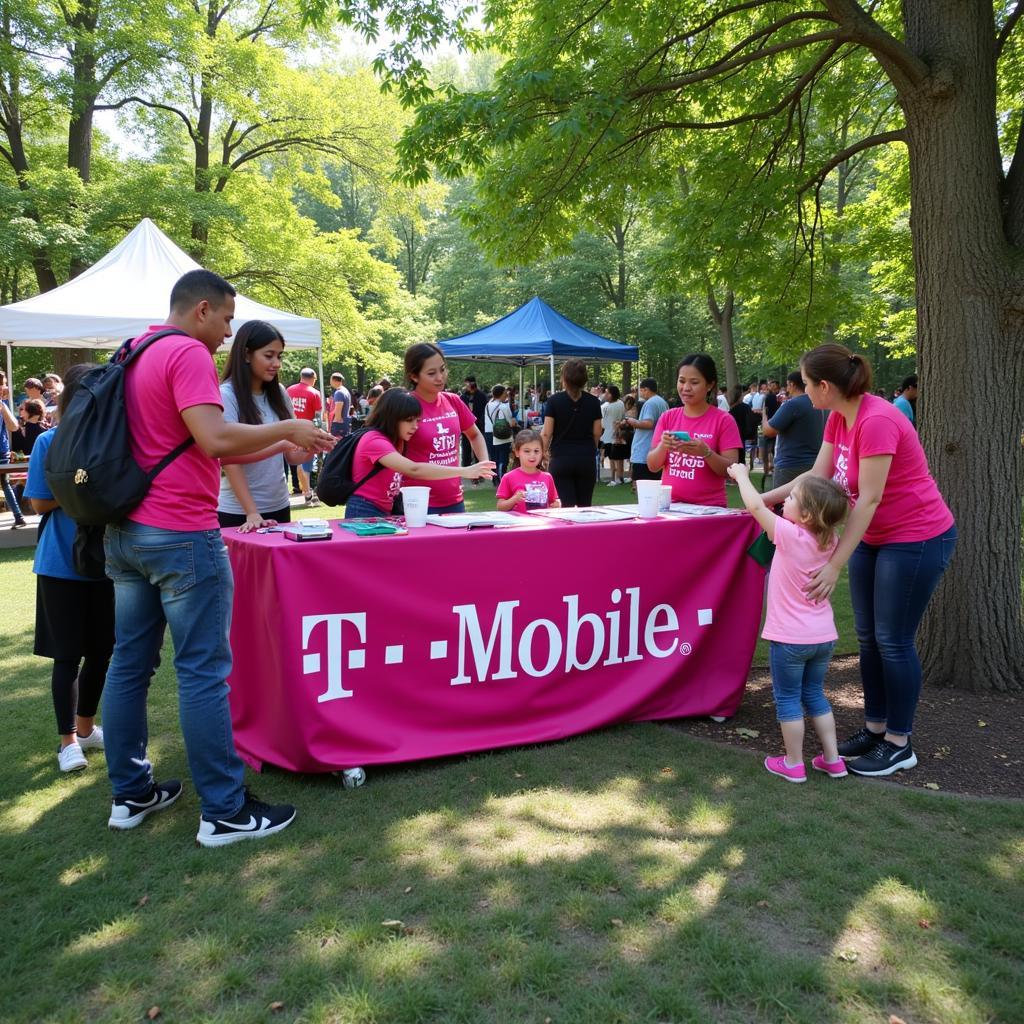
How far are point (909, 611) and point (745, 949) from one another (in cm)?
181

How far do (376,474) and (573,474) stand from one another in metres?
3.19

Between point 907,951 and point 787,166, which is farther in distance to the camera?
point 787,166

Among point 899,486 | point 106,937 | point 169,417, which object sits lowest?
point 106,937

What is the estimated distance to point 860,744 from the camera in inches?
152

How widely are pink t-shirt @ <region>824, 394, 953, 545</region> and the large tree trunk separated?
3.71 ft

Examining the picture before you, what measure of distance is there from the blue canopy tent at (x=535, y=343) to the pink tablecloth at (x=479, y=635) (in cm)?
1209

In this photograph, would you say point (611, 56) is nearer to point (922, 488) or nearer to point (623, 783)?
point (922, 488)

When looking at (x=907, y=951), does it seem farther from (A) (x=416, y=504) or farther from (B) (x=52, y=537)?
(B) (x=52, y=537)

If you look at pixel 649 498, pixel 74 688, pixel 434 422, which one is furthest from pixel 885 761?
pixel 74 688

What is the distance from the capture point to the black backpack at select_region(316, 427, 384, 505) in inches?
167

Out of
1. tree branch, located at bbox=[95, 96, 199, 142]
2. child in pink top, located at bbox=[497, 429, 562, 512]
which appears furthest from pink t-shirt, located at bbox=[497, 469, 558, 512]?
tree branch, located at bbox=[95, 96, 199, 142]

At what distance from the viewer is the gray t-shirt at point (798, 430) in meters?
7.00

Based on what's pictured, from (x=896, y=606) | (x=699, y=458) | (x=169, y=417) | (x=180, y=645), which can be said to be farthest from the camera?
(x=699, y=458)

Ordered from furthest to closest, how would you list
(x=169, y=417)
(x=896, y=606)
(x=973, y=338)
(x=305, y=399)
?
(x=305, y=399) < (x=973, y=338) < (x=896, y=606) < (x=169, y=417)
